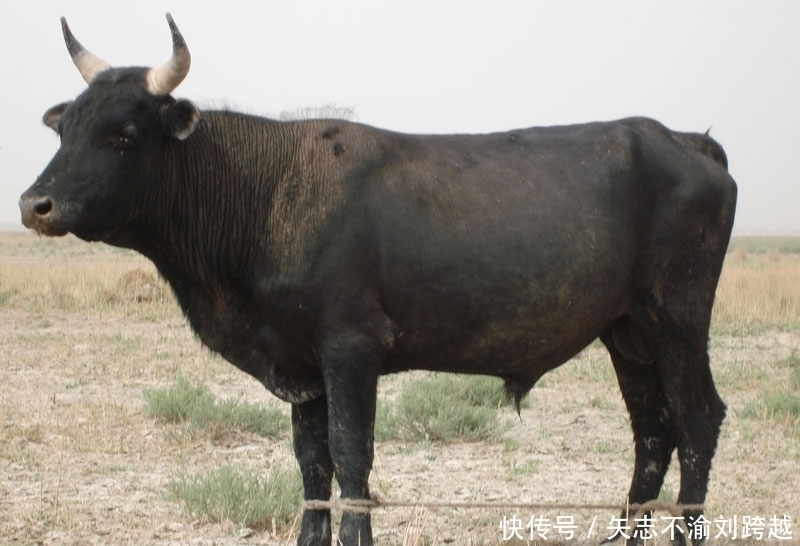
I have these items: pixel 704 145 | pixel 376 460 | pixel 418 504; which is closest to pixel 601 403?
pixel 376 460

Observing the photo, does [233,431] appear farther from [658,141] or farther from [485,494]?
[658,141]

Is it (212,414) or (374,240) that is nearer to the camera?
(374,240)

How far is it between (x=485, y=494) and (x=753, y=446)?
2.90m

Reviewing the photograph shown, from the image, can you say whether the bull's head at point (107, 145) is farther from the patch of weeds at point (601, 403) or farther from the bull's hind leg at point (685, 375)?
the patch of weeds at point (601, 403)

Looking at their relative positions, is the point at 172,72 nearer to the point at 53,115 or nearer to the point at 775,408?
the point at 53,115

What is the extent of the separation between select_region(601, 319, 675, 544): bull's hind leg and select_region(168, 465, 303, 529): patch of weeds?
2.24 metres

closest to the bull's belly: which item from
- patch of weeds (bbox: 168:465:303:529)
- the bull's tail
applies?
the bull's tail

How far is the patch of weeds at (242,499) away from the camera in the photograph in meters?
7.05

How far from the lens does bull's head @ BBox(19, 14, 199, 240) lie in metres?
5.27

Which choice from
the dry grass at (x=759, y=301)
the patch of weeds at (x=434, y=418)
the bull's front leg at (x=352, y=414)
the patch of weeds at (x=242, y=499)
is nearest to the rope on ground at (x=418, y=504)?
the bull's front leg at (x=352, y=414)

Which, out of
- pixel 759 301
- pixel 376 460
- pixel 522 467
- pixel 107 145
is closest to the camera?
pixel 107 145

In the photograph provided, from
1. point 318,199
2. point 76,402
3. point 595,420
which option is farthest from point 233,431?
point 318,199

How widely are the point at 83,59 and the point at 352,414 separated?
2.52 m

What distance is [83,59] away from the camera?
602 centimetres
